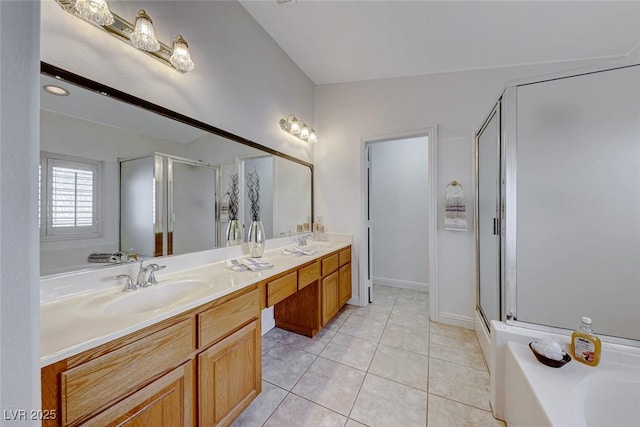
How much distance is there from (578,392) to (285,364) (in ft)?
5.36

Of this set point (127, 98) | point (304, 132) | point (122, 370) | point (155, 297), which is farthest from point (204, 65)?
point (122, 370)

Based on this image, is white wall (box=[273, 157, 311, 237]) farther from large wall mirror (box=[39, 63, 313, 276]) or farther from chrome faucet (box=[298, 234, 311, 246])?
large wall mirror (box=[39, 63, 313, 276])

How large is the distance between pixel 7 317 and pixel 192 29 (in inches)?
70.9

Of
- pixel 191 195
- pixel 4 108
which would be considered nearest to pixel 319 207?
pixel 191 195

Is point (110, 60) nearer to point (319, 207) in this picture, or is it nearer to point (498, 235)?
point (319, 207)

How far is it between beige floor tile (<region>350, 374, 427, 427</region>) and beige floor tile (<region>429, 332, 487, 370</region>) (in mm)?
519

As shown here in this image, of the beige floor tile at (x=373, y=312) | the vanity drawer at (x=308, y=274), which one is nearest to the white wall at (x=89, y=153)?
the vanity drawer at (x=308, y=274)

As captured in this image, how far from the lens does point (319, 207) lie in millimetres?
2986

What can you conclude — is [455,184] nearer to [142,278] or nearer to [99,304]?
[142,278]

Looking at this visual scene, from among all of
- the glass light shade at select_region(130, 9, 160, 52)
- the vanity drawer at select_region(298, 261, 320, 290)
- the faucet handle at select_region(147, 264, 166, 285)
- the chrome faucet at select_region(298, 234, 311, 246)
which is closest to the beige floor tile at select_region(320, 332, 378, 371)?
the vanity drawer at select_region(298, 261, 320, 290)

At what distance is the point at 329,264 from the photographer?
2275 mm

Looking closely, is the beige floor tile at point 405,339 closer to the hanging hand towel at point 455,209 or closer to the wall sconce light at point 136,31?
the hanging hand towel at point 455,209

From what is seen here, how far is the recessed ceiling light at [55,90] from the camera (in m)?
0.95

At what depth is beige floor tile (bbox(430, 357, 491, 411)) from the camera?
1.47 metres
